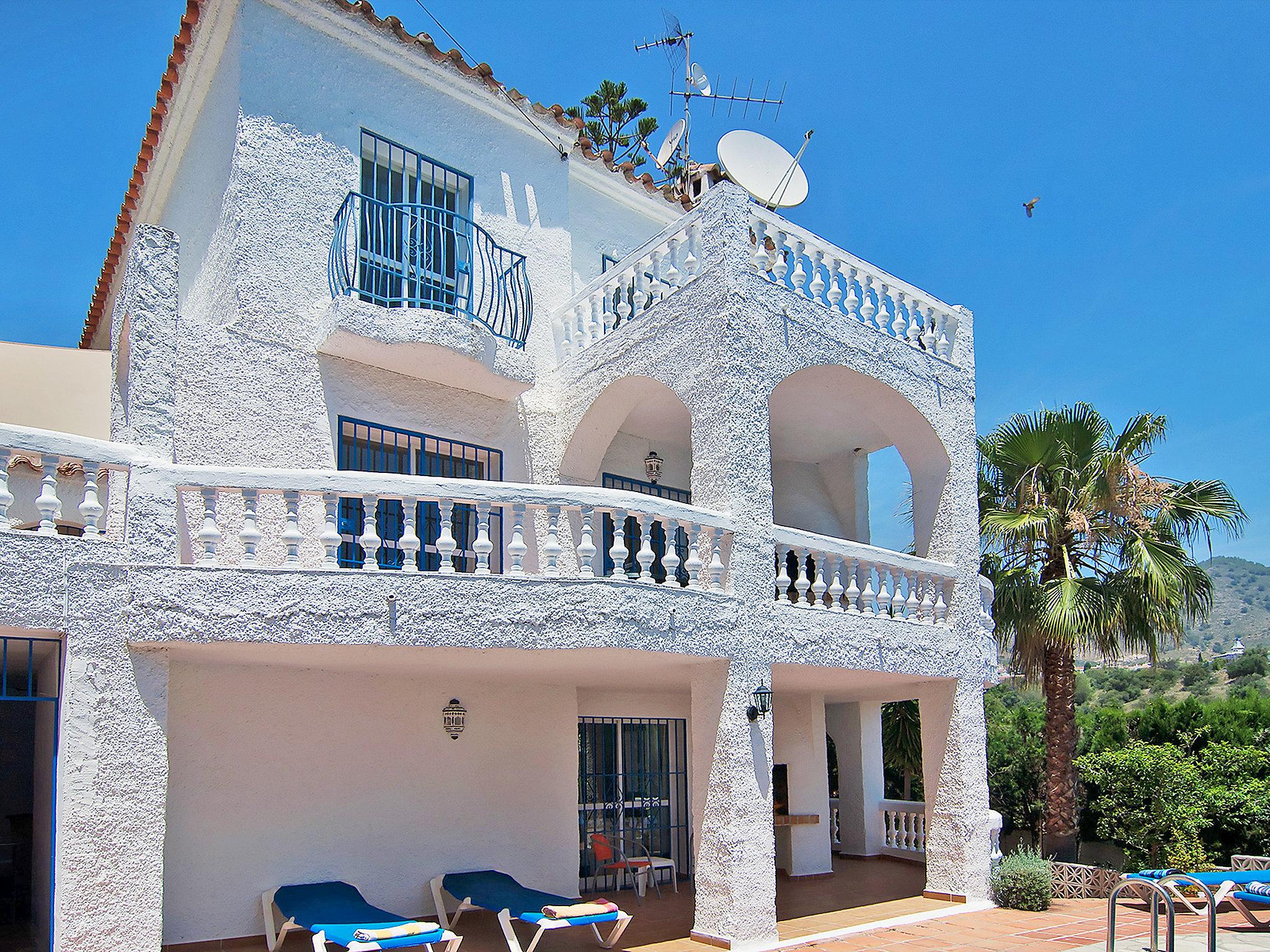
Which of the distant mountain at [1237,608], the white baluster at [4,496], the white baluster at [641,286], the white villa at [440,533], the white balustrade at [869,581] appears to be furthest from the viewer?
the distant mountain at [1237,608]

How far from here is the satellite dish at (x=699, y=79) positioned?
15.6 m

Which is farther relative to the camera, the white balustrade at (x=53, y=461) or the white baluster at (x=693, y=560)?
the white baluster at (x=693, y=560)

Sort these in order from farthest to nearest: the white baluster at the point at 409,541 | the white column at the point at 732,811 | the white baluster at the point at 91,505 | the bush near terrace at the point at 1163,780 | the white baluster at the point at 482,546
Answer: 1. the bush near terrace at the point at 1163,780
2. the white column at the point at 732,811
3. the white baluster at the point at 482,546
4. the white baluster at the point at 409,541
5. the white baluster at the point at 91,505

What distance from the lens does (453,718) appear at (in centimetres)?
1082

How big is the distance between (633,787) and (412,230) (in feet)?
25.5

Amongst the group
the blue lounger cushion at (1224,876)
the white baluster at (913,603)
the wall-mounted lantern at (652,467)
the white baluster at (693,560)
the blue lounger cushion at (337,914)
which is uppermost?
the wall-mounted lantern at (652,467)

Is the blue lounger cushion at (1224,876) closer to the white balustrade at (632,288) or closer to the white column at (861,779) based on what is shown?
the white column at (861,779)

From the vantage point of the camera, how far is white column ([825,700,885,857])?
16625mm

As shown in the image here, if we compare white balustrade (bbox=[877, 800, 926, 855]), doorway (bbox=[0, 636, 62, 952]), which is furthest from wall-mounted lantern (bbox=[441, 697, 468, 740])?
white balustrade (bbox=[877, 800, 926, 855])

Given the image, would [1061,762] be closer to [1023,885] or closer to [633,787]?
[1023,885]

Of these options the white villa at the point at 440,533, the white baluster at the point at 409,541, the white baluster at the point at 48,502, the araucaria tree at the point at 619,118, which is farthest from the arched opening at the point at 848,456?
the araucaria tree at the point at 619,118

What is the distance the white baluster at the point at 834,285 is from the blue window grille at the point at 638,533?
3.07 metres

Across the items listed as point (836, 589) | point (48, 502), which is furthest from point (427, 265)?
point (836, 589)

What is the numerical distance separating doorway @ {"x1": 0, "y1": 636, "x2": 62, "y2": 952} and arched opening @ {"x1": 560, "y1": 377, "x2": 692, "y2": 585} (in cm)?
637
